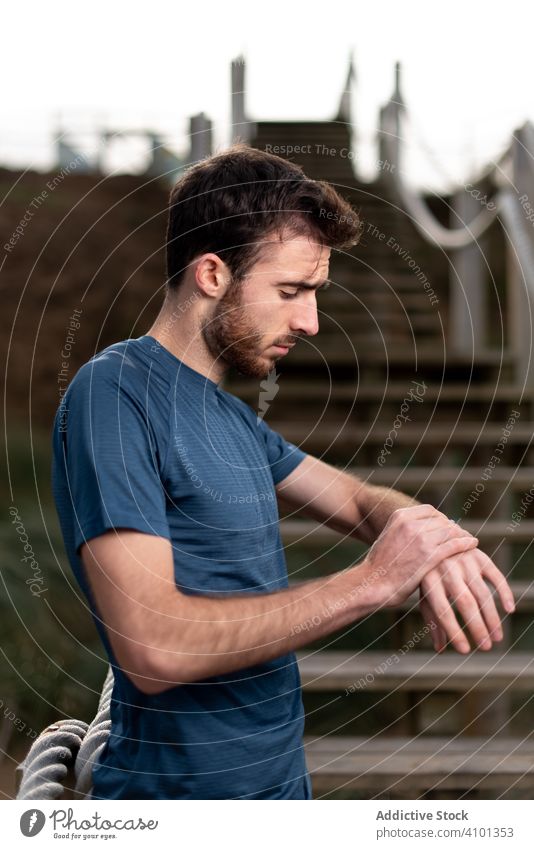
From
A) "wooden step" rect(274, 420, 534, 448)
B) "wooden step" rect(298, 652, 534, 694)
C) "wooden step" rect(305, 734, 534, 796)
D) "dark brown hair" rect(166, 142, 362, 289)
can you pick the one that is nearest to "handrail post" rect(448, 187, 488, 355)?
"wooden step" rect(274, 420, 534, 448)

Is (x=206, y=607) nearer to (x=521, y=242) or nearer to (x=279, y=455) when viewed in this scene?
(x=279, y=455)

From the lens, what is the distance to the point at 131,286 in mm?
3854

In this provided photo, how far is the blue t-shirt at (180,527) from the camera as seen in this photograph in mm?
855

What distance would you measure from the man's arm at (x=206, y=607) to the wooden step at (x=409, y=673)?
1.11m

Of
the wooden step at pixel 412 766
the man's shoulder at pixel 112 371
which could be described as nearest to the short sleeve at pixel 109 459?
the man's shoulder at pixel 112 371

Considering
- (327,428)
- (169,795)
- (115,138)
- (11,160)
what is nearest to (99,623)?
(169,795)

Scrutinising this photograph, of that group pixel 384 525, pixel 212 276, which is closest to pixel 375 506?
pixel 384 525

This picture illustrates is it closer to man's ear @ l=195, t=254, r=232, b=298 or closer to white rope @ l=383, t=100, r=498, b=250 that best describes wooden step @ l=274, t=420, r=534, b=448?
white rope @ l=383, t=100, r=498, b=250

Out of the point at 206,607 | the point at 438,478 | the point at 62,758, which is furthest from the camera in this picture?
the point at 438,478

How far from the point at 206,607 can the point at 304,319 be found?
0.33 metres

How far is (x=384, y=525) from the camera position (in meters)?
1.18

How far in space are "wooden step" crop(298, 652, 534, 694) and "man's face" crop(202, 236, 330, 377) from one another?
1.10 metres

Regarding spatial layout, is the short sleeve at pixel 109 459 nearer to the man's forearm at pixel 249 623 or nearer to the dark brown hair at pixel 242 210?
the man's forearm at pixel 249 623

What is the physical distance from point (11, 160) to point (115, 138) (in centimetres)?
182
